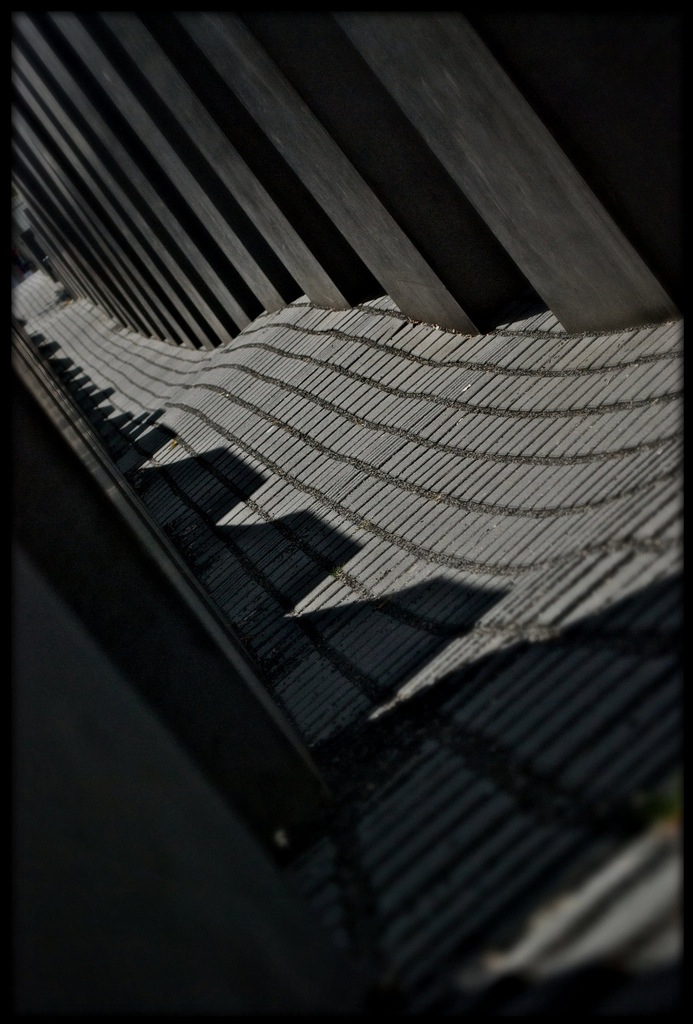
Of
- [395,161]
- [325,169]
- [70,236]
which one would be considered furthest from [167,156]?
[70,236]

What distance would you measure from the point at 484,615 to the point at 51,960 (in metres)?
2.52

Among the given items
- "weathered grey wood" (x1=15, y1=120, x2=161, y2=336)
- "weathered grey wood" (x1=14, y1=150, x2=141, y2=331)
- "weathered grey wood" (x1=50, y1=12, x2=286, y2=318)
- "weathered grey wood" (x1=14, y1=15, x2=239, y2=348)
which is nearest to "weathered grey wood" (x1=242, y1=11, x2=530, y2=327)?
"weathered grey wood" (x1=50, y1=12, x2=286, y2=318)

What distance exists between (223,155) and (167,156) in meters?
1.69

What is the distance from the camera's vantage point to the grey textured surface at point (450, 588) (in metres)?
2.44

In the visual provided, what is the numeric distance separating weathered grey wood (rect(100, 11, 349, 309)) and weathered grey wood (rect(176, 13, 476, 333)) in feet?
3.22

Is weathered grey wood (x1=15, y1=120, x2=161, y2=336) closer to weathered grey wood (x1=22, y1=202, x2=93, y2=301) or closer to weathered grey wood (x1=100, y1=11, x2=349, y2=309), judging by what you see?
weathered grey wood (x1=22, y1=202, x2=93, y2=301)

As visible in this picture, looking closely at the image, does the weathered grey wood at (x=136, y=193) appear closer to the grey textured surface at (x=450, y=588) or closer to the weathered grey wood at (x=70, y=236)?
the grey textured surface at (x=450, y=588)

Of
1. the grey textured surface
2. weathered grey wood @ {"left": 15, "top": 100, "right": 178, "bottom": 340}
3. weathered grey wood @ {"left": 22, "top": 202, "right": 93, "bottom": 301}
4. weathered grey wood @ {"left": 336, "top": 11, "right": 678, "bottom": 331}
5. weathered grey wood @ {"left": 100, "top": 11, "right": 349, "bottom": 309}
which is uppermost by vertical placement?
weathered grey wood @ {"left": 22, "top": 202, "right": 93, "bottom": 301}

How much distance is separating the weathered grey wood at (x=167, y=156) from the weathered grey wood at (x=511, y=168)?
4856 millimetres

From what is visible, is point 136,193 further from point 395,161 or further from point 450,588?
point 450,588

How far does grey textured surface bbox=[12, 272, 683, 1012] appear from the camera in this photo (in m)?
2.44

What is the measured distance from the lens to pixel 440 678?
13.0 ft

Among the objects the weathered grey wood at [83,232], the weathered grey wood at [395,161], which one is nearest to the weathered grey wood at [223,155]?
the weathered grey wood at [395,161]

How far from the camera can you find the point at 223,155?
28.5 feet
